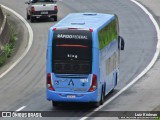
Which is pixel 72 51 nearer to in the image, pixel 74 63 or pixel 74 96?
pixel 74 63

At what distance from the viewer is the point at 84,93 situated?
98.9 feet

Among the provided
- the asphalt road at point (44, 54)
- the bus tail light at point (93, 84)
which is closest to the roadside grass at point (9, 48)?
the asphalt road at point (44, 54)

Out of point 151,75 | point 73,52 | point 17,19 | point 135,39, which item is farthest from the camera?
point 17,19

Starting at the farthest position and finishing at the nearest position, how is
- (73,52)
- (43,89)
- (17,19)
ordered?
(17,19) < (43,89) < (73,52)

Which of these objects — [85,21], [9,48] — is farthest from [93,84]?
[9,48]

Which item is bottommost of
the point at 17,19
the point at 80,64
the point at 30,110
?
the point at 17,19

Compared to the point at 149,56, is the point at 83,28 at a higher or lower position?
higher

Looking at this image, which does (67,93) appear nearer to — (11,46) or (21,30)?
(11,46)

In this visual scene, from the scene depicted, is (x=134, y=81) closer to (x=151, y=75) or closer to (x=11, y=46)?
(x=151, y=75)

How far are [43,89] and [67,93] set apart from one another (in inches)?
238

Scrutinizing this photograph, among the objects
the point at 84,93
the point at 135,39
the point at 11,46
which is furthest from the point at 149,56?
the point at 84,93

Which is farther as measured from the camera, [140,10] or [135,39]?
[140,10]

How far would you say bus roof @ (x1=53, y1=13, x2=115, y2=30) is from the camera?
1197 inches

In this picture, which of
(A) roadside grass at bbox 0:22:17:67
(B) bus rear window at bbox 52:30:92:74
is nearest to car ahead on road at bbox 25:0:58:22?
(A) roadside grass at bbox 0:22:17:67
